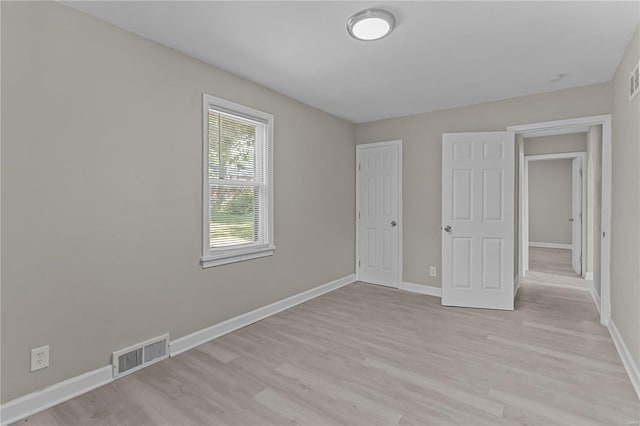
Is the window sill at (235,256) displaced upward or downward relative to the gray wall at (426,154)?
downward

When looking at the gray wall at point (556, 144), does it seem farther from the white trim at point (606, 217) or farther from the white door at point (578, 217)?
the white trim at point (606, 217)

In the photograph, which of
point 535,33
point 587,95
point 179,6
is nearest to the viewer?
point 179,6

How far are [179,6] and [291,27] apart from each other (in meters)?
0.74

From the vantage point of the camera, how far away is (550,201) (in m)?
8.52

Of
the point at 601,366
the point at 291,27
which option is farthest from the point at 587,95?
the point at 291,27

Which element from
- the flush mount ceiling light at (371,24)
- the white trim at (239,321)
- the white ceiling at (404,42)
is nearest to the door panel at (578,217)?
the white ceiling at (404,42)

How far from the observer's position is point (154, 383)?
2.23 metres

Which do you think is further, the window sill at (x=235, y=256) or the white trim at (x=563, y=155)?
the white trim at (x=563, y=155)

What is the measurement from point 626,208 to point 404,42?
216cm

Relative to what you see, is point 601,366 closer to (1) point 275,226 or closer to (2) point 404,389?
(2) point 404,389

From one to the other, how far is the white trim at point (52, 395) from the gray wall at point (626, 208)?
11.8 ft

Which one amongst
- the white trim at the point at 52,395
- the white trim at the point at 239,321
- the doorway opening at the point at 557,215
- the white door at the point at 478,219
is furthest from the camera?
the doorway opening at the point at 557,215

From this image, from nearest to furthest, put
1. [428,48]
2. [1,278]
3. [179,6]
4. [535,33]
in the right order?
[1,278] < [179,6] < [535,33] < [428,48]

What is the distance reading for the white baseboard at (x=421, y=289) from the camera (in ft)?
14.3
